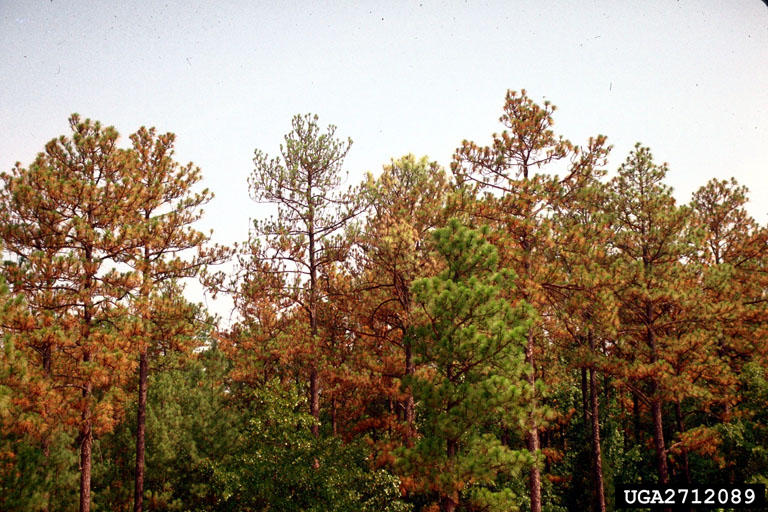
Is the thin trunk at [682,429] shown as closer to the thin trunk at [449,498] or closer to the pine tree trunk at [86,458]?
the thin trunk at [449,498]

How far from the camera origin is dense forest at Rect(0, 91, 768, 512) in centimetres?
1056

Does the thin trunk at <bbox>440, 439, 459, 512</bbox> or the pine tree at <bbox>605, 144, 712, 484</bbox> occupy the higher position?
the pine tree at <bbox>605, 144, 712, 484</bbox>

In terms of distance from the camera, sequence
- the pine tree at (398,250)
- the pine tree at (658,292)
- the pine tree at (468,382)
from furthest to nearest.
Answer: the pine tree at (658,292)
the pine tree at (398,250)
the pine tree at (468,382)

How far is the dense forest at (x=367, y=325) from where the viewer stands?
1056 centimetres

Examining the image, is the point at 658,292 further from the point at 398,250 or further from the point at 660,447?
the point at 398,250

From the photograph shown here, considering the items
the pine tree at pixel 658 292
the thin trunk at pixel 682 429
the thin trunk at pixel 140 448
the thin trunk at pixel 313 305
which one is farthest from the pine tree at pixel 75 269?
the thin trunk at pixel 682 429

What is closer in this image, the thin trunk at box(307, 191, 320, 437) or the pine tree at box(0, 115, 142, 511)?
the pine tree at box(0, 115, 142, 511)

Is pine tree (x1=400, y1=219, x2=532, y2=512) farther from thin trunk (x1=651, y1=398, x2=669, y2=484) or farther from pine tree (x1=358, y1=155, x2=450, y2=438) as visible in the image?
thin trunk (x1=651, y1=398, x2=669, y2=484)

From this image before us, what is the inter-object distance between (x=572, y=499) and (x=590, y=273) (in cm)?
1401

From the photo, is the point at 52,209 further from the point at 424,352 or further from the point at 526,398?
the point at 526,398

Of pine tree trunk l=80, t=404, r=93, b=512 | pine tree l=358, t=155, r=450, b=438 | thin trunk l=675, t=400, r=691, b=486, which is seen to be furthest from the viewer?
thin trunk l=675, t=400, r=691, b=486

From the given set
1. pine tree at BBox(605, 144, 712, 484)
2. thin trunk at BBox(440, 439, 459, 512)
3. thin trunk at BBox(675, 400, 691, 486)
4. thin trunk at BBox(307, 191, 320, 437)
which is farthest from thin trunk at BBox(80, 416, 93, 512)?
thin trunk at BBox(675, 400, 691, 486)

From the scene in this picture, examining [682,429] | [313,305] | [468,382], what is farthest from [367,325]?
[682,429]

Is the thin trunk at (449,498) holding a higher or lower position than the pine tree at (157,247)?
lower
